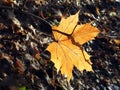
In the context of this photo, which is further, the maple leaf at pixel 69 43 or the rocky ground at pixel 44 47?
the rocky ground at pixel 44 47

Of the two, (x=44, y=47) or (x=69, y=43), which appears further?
(x=44, y=47)

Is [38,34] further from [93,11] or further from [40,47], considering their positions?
[93,11]

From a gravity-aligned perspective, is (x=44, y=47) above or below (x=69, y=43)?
above

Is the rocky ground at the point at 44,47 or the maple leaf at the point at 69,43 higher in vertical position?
the rocky ground at the point at 44,47

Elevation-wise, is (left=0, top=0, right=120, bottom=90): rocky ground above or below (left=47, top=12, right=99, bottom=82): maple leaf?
above
